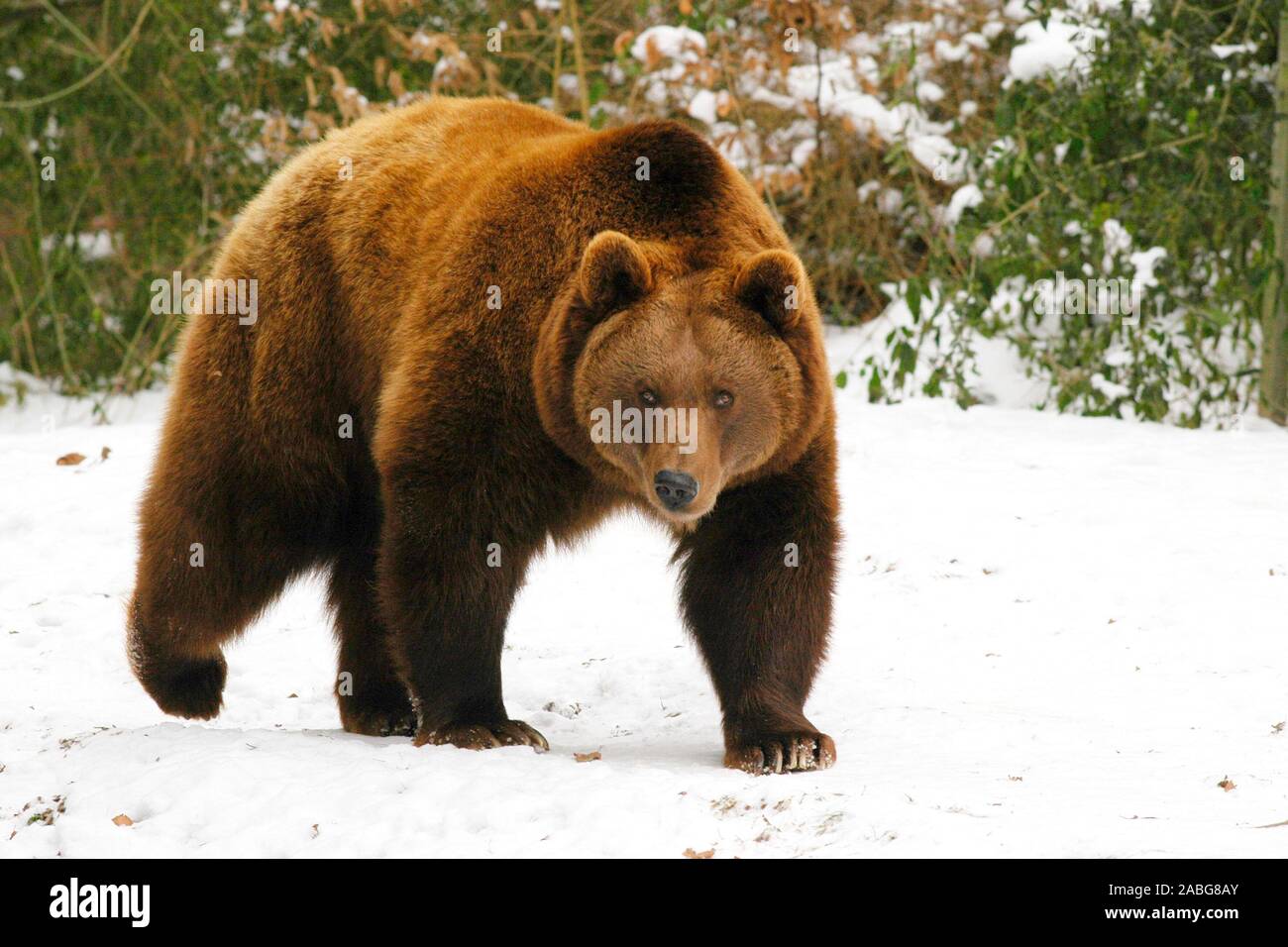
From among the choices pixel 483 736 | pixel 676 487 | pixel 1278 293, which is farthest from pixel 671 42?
pixel 676 487

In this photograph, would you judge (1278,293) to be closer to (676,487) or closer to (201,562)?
(676,487)

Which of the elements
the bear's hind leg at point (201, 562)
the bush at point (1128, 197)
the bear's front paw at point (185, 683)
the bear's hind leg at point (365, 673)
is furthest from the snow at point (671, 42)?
the bear's front paw at point (185, 683)

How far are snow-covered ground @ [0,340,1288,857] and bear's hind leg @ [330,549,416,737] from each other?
0.23m

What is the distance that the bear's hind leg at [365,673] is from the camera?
6570 millimetres

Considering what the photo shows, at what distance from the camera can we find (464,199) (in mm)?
5777

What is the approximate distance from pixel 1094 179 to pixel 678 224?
6.36m

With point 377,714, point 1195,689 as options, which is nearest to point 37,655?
point 377,714

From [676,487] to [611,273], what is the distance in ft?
2.51

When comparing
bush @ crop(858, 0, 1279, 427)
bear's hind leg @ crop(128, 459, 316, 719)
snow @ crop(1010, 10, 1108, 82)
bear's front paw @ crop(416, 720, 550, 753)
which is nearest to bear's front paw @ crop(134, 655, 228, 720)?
bear's hind leg @ crop(128, 459, 316, 719)

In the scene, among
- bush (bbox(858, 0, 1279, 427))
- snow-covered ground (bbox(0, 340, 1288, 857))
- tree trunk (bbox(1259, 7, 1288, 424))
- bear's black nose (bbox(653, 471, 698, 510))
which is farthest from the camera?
bush (bbox(858, 0, 1279, 427))

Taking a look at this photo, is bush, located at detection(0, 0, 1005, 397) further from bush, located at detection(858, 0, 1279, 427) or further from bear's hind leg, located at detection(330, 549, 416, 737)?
bear's hind leg, located at detection(330, 549, 416, 737)

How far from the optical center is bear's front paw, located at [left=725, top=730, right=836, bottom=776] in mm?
5281

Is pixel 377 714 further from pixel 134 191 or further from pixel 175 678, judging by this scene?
pixel 134 191

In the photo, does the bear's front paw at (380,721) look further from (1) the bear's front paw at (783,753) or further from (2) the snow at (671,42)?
(2) the snow at (671,42)
